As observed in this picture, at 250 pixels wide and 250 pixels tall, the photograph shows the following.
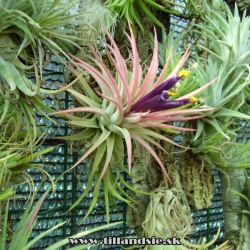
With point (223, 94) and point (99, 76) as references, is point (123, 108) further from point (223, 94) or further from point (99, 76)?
point (223, 94)

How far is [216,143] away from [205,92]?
103 millimetres

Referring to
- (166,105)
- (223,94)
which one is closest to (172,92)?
(166,105)

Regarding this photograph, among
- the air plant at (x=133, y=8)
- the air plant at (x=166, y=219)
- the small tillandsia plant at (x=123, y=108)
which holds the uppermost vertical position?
the air plant at (x=133, y=8)

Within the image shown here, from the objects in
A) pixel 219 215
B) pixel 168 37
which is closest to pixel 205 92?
pixel 168 37

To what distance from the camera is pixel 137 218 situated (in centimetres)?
73

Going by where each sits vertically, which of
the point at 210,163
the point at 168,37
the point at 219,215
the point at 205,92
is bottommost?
the point at 219,215

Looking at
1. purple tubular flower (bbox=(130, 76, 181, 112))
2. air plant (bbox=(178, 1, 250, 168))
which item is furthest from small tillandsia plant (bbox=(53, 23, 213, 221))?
air plant (bbox=(178, 1, 250, 168))

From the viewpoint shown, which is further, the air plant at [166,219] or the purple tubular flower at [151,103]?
the air plant at [166,219]

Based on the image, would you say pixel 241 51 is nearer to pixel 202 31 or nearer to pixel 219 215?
pixel 202 31

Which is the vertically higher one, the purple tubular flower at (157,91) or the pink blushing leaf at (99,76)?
the pink blushing leaf at (99,76)

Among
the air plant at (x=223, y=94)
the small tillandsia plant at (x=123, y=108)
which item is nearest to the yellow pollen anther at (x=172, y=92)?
the small tillandsia plant at (x=123, y=108)

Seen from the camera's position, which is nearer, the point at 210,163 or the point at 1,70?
the point at 1,70

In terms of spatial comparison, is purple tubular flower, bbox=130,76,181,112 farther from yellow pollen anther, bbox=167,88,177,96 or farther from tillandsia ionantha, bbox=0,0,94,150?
tillandsia ionantha, bbox=0,0,94,150

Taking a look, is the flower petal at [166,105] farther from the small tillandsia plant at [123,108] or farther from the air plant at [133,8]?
the air plant at [133,8]
